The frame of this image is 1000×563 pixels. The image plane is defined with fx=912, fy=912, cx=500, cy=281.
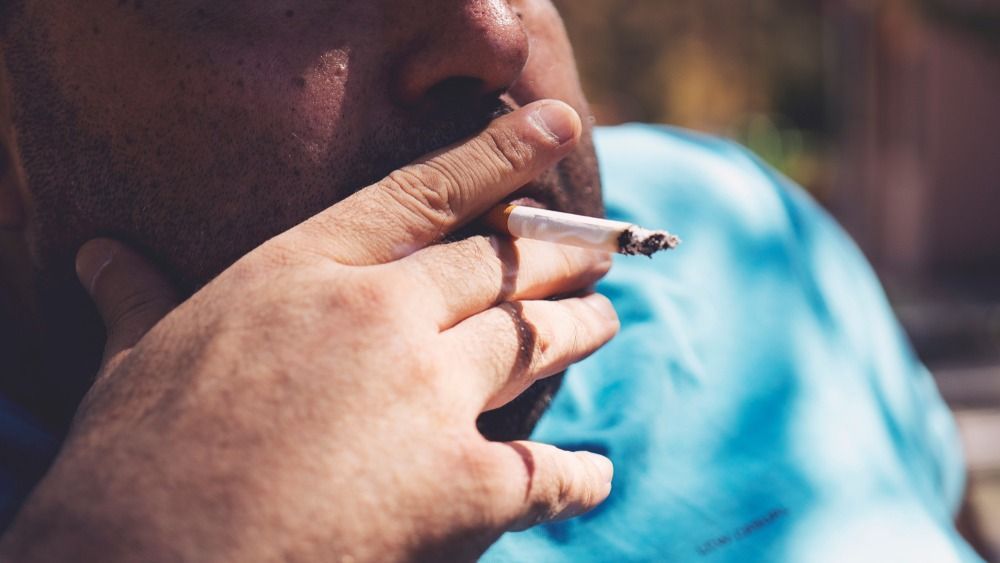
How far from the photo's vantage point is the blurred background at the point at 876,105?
32.8 ft

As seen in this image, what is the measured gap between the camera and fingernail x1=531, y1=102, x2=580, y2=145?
3.78 ft

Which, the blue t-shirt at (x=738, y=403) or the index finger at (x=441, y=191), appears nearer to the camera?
the index finger at (x=441, y=191)

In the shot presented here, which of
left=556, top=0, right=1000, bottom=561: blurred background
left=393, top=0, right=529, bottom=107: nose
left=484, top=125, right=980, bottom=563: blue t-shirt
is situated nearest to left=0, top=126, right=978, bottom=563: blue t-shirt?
left=484, top=125, right=980, bottom=563: blue t-shirt

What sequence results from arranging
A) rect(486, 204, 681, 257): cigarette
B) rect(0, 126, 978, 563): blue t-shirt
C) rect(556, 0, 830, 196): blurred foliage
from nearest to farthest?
1. rect(486, 204, 681, 257): cigarette
2. rect(0, 126, 978, 563): blue t-shirt
3. rect(556, 0, 830, 196): blurred foliage

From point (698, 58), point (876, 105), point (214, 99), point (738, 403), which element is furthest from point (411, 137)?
point (698, 58)

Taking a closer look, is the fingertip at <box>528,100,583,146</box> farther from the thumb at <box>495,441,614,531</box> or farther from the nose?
the thumb at <box>495,441,614,531</box>

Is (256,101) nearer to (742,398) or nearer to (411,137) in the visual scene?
(411,137)

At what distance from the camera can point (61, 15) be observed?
1.29 metres

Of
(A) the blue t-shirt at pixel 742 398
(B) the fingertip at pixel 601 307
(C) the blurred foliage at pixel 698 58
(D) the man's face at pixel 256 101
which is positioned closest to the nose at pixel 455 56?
(D) the man's face at pixel 256 101

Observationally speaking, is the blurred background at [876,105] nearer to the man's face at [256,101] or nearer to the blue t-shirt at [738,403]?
the blue t-shirt at [738,403]

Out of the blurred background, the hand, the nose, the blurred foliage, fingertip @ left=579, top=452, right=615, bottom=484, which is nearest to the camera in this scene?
the hand

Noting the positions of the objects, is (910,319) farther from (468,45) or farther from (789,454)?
(468,45)

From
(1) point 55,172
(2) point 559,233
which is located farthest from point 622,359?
(1) point 55,172

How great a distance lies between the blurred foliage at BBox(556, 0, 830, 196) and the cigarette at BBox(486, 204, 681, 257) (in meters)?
11.3
